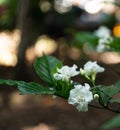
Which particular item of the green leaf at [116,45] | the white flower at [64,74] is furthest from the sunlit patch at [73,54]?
the white flower at [64,74]

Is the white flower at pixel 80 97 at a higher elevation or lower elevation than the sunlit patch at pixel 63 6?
higher

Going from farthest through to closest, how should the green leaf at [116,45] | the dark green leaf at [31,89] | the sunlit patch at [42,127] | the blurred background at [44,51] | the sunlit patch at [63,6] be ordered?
the sunlit patch at [63,6], the blurred background at [44,51], the sunlit patch at [42,127], the green leaf at [116,45], the dark green leaf at [31,89]

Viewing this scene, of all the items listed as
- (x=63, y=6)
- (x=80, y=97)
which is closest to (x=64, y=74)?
(x=80, y=97)

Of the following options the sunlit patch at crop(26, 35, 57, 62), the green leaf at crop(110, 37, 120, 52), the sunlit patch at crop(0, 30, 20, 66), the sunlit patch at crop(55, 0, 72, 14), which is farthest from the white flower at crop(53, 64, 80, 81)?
the sunlit patch at crop(55, 0, 72, 14)

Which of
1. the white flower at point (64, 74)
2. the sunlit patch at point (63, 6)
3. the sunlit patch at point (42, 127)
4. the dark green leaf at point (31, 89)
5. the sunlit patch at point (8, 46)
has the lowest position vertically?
the sunlit patch at point (8, 46)

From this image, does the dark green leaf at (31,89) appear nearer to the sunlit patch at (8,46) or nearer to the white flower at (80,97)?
the white flower at (80,97)

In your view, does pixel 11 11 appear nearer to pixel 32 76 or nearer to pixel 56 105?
pixel 32 76
